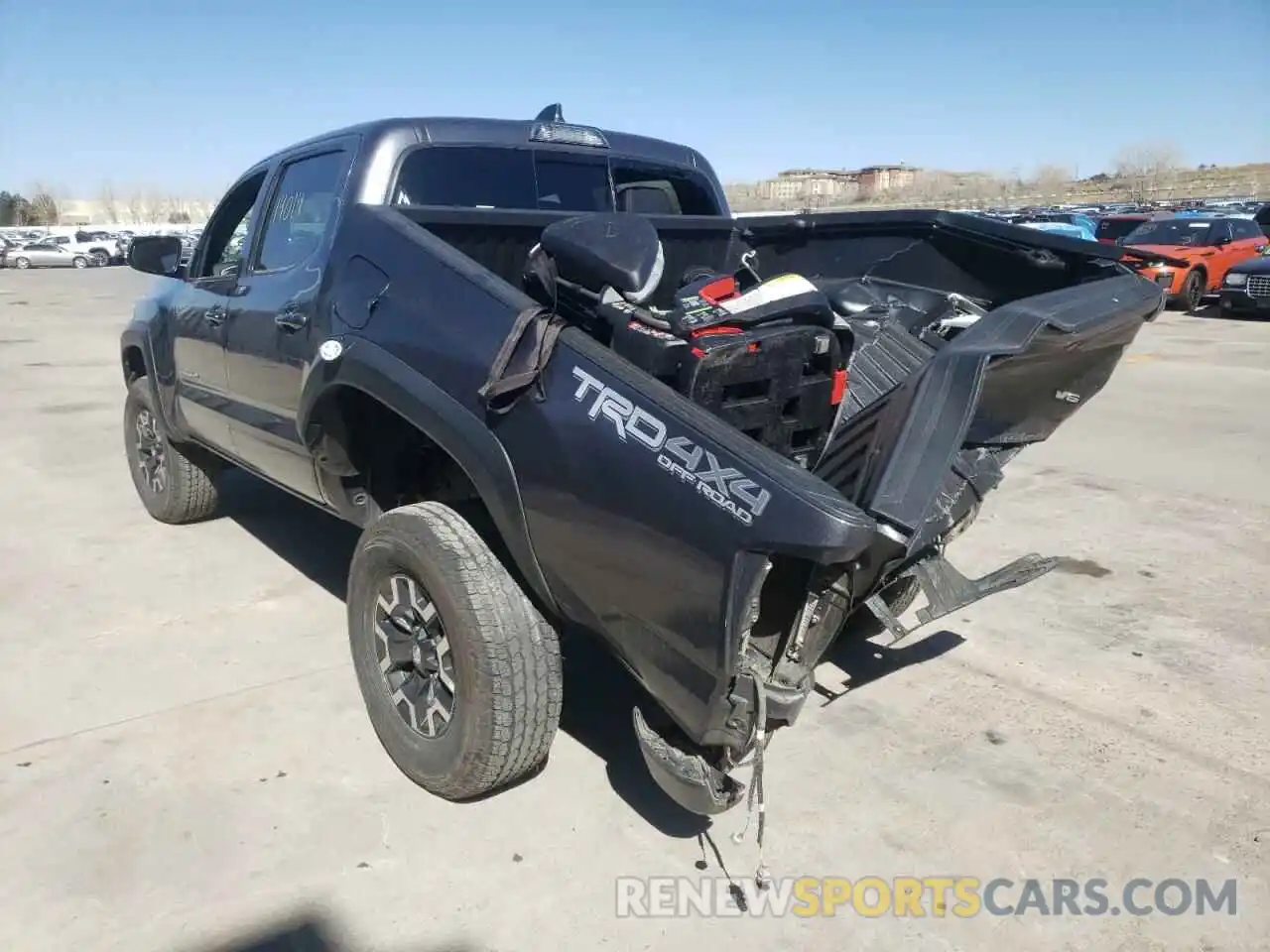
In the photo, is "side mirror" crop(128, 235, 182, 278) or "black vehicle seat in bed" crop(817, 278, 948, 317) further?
"side mirror" crop(128, 235, 182, 278)

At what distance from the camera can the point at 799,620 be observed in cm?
246

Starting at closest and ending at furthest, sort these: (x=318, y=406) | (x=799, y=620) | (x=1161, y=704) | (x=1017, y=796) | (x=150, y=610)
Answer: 1. (x=799, y=620)
2. (x=1017, y=796)
3. (x=318, y=406)
4. (x=1161, y=704)
5. (x=150, y=610)

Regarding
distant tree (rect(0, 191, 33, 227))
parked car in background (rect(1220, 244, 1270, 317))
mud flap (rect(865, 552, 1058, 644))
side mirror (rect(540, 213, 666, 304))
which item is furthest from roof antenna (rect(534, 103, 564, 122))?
distant tree (rect(0, 191, 33, 227))

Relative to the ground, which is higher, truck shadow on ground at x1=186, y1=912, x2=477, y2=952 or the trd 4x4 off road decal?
the trd 4x4 off road decal

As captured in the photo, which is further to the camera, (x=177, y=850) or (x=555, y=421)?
(x=177, y=850)

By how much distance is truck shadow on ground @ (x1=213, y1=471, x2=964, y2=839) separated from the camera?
3.25 metres

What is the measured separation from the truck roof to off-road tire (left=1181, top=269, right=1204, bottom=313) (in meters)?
16.1

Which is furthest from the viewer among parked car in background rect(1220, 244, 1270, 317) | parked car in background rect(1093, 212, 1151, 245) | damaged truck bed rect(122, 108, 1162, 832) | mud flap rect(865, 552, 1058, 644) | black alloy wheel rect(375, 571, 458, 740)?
parked car in background rect(1093, 212, 1151, 245)

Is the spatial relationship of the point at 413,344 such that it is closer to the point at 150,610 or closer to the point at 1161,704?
the point at 150,610

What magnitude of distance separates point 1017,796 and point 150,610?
3.76m

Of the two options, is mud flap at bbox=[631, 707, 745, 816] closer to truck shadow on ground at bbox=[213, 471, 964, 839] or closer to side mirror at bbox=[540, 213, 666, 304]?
truck shadow on ground at bbox=[213, 471, 964, 839]

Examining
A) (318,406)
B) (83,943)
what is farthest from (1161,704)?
(83,943)

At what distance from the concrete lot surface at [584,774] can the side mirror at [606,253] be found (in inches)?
63.3

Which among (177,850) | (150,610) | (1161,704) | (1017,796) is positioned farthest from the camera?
(150,610)
